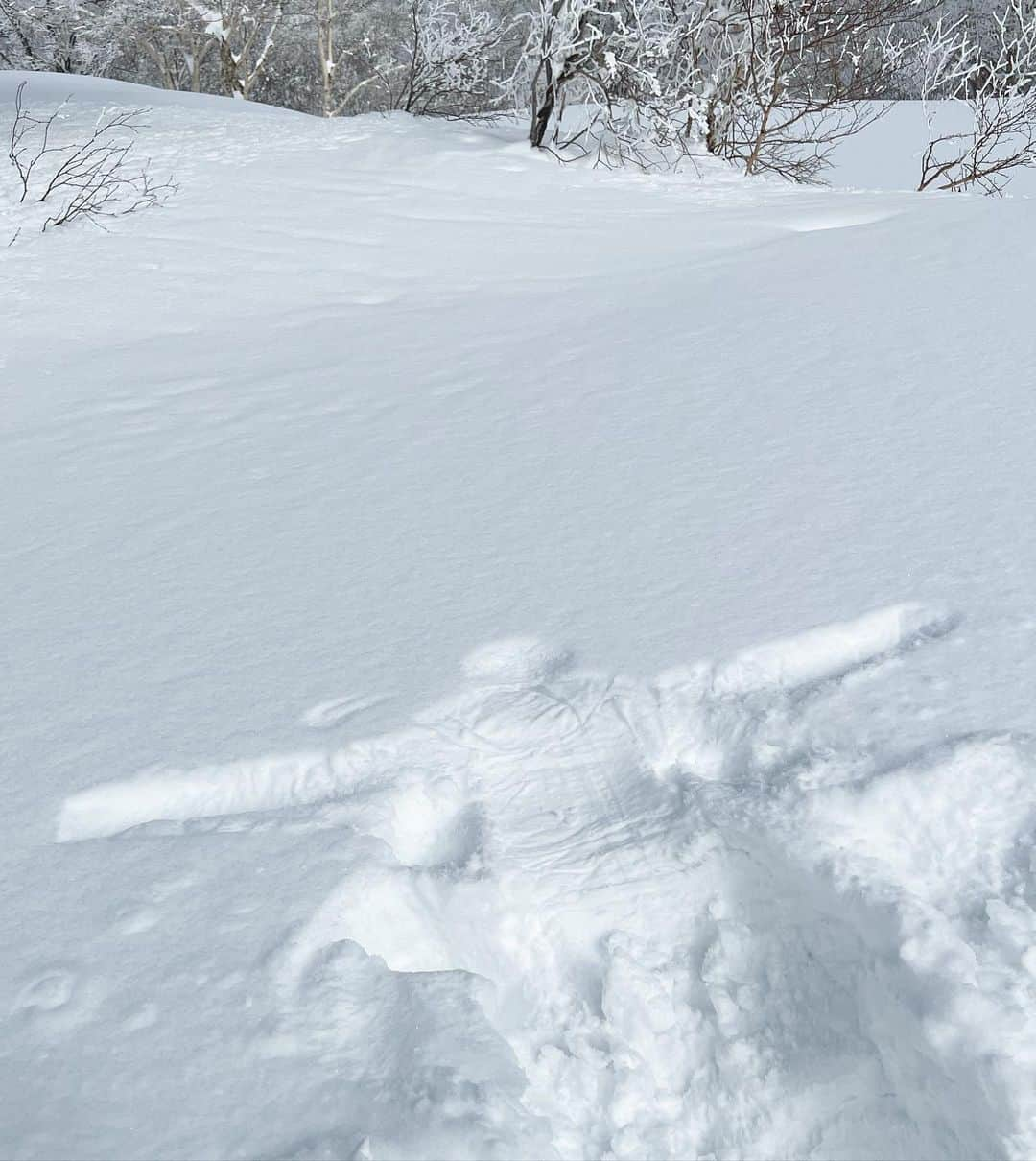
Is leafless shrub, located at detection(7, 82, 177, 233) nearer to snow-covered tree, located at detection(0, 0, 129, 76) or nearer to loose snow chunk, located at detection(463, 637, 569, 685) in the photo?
loose snow chunk, located at detection(463, 637, 569, 685)

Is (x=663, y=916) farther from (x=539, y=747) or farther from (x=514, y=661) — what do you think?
(x=514, y=661)

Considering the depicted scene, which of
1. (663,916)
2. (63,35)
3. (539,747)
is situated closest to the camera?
(663,916)

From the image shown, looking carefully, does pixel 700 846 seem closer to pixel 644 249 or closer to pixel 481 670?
pixel 481 670

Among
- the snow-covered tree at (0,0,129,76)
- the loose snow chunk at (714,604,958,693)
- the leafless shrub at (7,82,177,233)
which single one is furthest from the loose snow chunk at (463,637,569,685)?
the snow-covered tree at (0,0,129,76)

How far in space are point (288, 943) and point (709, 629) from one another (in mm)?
926

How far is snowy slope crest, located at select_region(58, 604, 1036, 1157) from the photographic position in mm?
1237

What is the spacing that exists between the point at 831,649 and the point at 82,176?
518cm

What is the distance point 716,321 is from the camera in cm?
357

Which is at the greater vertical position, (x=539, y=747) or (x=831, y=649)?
(x=831, y=649)

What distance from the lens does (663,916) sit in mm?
1502

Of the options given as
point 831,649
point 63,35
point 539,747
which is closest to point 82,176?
point 539,747

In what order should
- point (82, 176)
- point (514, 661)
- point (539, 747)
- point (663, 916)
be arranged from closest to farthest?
point (663, 916)
point (539, 747)
point (514, 661)
point (82, 176)

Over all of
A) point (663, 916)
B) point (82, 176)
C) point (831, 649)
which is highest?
point (82, 176)

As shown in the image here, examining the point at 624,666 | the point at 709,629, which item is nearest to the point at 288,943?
the point at 624,666
